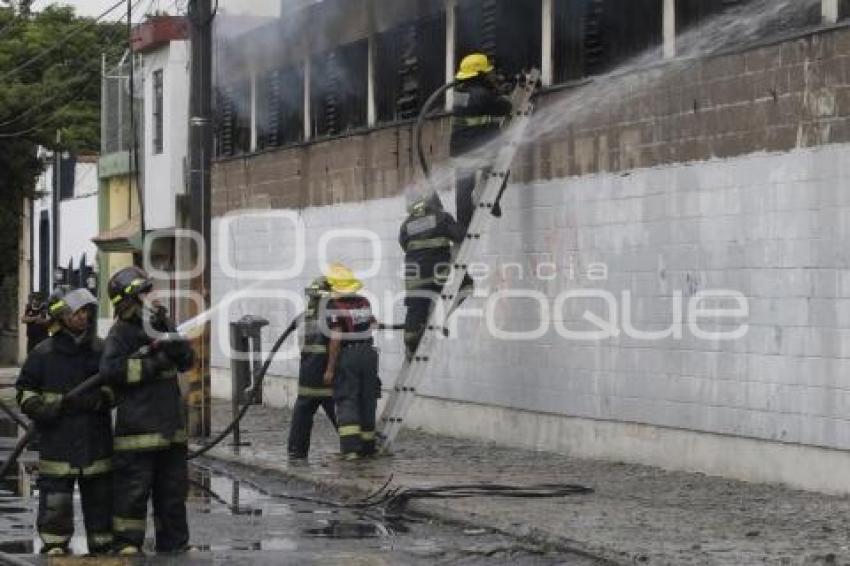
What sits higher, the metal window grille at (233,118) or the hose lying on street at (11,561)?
the metal window grille at (233,118)

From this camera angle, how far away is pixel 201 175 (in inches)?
712

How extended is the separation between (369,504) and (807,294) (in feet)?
11.3

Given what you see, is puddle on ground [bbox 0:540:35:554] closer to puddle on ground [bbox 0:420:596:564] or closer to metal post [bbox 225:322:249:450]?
puddle on ground [bbox 0:420:596:564]

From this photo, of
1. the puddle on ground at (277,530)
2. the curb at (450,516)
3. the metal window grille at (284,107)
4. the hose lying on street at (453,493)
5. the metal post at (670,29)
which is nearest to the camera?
the curb at (450,516)

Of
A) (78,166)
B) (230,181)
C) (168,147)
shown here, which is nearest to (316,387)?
(230,181)

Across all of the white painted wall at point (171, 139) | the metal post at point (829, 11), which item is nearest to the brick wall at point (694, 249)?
the metal post at point (829, 11)

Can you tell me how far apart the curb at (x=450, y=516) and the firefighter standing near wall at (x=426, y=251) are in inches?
68.0

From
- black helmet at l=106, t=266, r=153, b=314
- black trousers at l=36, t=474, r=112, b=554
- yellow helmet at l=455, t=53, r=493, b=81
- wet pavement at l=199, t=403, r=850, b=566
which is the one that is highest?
yellow helmet at l=455, t=53, r=493, b=81

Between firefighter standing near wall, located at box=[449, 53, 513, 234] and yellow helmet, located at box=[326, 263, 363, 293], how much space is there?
1.44 metres

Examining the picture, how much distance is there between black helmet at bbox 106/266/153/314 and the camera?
32.8ft

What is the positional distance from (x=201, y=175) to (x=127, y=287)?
819 cm

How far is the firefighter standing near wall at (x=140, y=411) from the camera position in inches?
391

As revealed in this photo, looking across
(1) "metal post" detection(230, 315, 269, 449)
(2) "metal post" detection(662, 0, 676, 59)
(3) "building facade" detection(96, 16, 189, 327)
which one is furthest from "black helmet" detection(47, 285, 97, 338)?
(3) "building facade" detection(96, 16, 189, 327)

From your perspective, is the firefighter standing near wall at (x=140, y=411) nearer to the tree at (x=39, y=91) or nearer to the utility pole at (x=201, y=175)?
the utility pole at (x=201, y=175)
